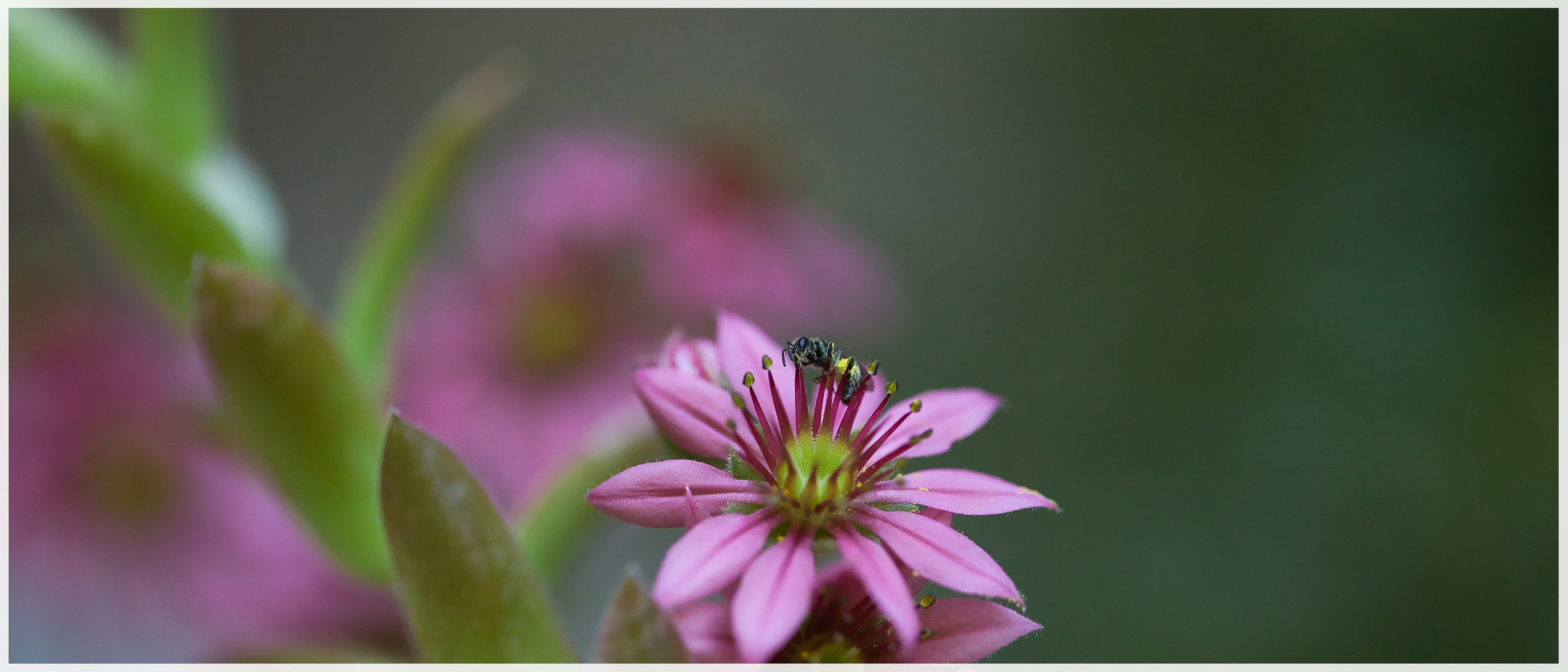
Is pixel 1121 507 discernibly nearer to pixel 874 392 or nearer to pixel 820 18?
pixel 820 18

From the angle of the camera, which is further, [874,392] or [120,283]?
[120,283]

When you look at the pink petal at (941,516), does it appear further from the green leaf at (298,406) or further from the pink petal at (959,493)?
the green leaf at (298,406)

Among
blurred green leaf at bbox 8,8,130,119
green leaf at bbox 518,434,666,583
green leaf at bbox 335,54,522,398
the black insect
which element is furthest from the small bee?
blurred green leaf at bbox 8,8,130,119

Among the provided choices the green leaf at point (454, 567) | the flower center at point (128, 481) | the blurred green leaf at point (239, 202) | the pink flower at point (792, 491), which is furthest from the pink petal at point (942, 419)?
the flower center at point (128, 481)

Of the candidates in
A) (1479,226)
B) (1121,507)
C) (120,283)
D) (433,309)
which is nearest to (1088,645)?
(1121,507)

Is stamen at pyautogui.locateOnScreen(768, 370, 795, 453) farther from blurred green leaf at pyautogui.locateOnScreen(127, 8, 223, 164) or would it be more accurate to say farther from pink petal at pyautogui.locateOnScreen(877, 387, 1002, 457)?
blurred green leaf at pyautogui.locateOnScreen(127, 8, 223, 164)

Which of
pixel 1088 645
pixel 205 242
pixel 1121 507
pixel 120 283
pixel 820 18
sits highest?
pixel 820 18
